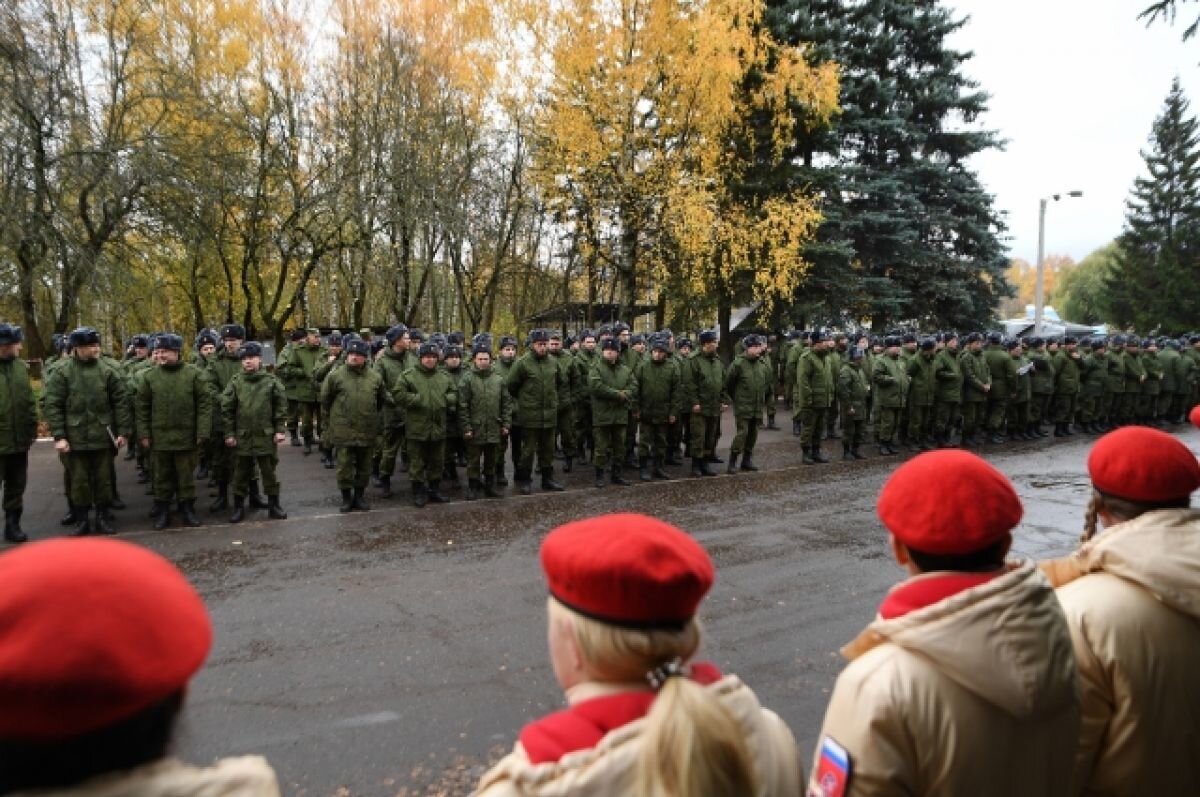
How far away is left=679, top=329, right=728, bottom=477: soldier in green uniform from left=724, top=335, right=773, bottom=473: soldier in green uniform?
0.85 feet

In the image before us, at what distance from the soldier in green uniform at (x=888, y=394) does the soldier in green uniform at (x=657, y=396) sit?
4.77m

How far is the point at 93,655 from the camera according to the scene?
1094 millimetres

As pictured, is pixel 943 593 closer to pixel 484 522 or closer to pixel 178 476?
pixel 484 522

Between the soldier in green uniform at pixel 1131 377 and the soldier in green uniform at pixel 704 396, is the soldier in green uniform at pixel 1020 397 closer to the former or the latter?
the soldier in green uniform at pixel 1131 377

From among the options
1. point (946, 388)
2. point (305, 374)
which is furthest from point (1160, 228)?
point (305, 374)

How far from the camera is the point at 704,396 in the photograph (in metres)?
12.7

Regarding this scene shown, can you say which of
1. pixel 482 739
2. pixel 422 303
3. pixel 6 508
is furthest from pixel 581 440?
pixel 422 303

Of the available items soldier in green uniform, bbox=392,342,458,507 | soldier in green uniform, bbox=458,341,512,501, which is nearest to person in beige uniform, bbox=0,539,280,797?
soldier in green uniform, bbox=392,342,458,507

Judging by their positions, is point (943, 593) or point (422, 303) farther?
point (422, 303)

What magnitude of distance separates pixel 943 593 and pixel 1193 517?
1.11 metres

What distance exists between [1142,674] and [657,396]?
10176mm

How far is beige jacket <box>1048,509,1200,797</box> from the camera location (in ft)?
7.36

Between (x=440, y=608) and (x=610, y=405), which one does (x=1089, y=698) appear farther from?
(x=610, y=405)

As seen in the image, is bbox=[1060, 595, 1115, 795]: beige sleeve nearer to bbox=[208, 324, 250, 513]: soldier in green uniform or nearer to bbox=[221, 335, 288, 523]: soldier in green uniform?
bbox=[221, 335, 288, 523]: soldier in green uniform
